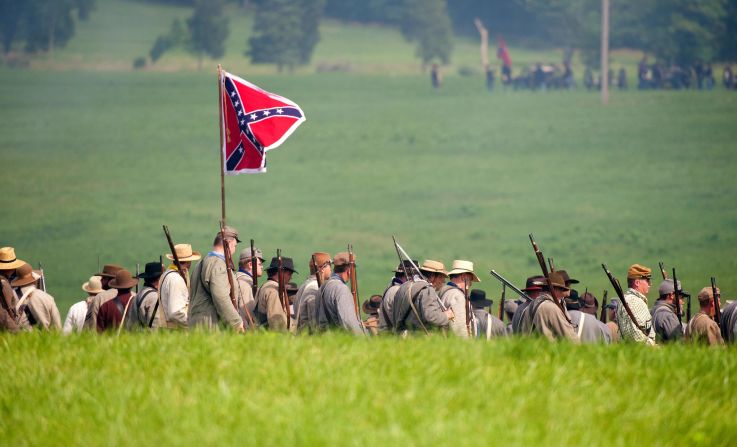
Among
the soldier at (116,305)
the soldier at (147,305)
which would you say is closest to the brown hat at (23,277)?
the soldier at (116,305)

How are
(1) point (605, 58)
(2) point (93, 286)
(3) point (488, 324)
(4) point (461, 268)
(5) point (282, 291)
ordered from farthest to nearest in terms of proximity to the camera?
1. (1) point (605, 58)
2. (2) point (93, 286)
3. (3) point (488, 324)
4. (5) point (282, 291)
5. (4) point (461, 268)

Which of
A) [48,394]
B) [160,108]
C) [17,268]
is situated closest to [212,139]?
[160,108]

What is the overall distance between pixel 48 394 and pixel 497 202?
4993 cm

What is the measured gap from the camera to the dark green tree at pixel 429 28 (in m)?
79.1

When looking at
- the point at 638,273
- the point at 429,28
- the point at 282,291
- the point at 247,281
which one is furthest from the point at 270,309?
the point at 429,28

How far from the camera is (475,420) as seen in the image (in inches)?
396

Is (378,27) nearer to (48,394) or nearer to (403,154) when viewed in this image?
(403,154)

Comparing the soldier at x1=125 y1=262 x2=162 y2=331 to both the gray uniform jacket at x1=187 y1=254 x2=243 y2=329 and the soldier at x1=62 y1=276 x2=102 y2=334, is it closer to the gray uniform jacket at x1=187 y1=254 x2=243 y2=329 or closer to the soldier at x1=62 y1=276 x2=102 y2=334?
the gray uniform jacket at x1=187 y1=254 x2=243 y2=329

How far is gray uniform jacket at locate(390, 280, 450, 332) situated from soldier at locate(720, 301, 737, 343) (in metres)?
3.23

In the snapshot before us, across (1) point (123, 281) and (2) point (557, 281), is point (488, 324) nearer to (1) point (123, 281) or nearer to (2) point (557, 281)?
(2) point (557, 281)

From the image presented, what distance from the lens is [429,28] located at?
261ft

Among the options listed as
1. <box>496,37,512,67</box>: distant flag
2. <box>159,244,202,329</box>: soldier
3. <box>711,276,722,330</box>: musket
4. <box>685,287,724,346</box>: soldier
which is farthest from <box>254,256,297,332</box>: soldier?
<box>496,37,512,67</box>: distant flag

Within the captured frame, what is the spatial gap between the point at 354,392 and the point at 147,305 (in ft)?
12.6

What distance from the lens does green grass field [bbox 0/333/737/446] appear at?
979 cm
